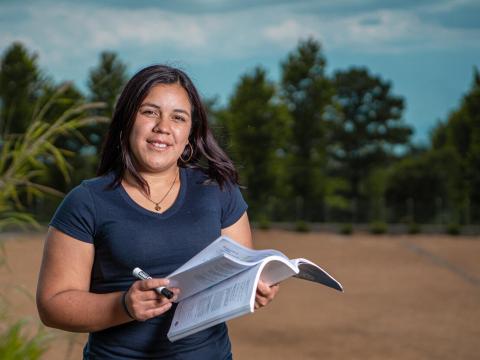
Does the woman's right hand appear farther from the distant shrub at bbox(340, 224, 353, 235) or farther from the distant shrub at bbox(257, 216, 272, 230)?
the distant shrub at bbox(257, 216, 272, 230)

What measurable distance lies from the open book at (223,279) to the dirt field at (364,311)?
203 cm

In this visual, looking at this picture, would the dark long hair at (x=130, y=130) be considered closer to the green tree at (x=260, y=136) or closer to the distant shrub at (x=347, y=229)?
the distant shrub at (x=347, y=229)

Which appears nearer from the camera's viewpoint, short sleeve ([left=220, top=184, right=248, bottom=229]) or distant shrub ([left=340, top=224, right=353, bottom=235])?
short sleeve ([left=220, top=184, right=248, bottom=229])

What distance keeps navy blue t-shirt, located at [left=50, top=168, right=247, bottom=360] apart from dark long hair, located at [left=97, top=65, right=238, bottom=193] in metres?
0.08

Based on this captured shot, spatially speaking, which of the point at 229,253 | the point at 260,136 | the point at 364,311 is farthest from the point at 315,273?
the point at 260,136

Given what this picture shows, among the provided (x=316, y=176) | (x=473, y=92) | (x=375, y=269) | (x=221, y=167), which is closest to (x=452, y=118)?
(x=473, y=92)

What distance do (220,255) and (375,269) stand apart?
13.2 metres

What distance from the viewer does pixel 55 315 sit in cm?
180

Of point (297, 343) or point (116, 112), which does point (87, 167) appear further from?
point (116, 112)

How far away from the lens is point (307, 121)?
26891 millimetres

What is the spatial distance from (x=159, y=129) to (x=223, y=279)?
413 millimetres

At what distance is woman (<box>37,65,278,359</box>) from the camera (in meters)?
1.81

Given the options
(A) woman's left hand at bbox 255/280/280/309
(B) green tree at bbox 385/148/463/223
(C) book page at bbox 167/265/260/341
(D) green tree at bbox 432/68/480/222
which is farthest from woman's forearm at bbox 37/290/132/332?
(B) green tree at bbox 385/148/463/223

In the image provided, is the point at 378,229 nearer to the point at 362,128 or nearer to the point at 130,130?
the point at 362,128
